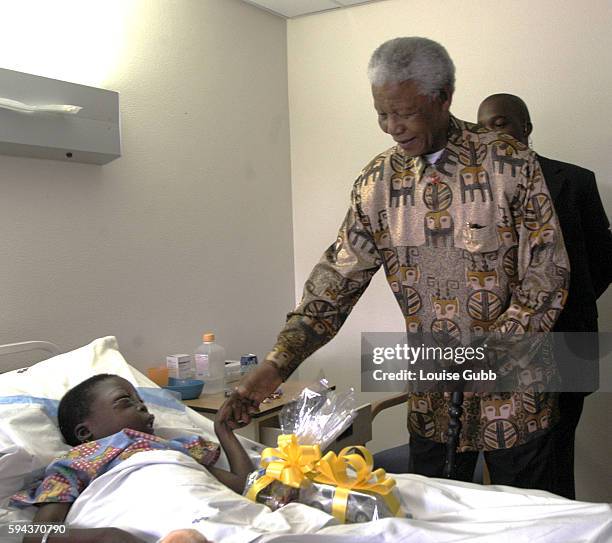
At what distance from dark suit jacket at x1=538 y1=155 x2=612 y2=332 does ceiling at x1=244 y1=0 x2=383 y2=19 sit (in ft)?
5.49

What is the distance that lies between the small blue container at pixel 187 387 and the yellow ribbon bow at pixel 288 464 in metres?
1.43

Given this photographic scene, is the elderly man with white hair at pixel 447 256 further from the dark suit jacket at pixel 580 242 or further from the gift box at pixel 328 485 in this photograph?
the dark suit jacket at pixel 580 242

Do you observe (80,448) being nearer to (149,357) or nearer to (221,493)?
(221,493)

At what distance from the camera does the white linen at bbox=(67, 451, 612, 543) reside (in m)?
1.29

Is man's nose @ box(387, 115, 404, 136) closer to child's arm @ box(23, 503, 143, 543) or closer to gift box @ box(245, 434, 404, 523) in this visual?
gift box @ box(245, 434, 404, 523)

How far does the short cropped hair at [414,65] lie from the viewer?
1.87 m

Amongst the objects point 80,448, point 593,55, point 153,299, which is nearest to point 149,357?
point 153,299

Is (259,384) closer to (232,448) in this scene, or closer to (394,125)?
(232,448)

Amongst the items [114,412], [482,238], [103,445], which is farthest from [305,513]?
[482,238]

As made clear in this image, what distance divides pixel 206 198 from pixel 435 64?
6.21 ft

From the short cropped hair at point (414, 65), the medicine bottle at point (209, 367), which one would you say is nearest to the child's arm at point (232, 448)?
the short cropped hair at point (414, 65)

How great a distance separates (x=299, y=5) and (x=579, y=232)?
205 centimetres

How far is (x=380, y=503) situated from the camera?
1426mm

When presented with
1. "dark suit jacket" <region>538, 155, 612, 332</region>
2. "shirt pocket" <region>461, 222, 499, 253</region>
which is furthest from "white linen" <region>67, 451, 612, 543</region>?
"dark suit jacket" <region>538, 155, 612, 332</region>
